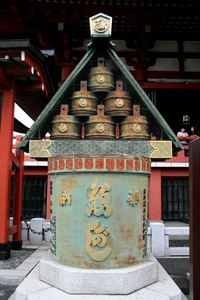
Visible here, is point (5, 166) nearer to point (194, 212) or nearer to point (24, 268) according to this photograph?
point (24, 268)

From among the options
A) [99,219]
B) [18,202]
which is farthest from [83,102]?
[18,202]

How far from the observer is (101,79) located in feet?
15.0

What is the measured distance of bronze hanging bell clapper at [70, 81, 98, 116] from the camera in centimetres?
452

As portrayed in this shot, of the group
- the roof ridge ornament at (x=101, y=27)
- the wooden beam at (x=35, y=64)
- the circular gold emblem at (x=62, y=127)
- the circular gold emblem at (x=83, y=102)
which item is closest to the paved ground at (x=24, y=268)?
the circular gold emblem at (x=62, y=127)

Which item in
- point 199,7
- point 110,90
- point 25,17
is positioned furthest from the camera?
point 25,17

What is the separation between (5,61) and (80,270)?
525 centimetres

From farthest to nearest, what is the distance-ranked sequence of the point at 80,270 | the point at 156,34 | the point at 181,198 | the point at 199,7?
the point at 181,198
the point at 156,34
the point at 199,7
the point at 80,270

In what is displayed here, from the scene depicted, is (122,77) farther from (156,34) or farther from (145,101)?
(156,34)

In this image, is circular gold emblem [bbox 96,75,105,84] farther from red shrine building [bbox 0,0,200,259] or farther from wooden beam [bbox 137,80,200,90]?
wooden beam [bbox 137,80,200,90]

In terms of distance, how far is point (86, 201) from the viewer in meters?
3.75

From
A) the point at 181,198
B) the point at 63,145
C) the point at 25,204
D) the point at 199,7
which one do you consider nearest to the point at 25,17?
the point at 199,7

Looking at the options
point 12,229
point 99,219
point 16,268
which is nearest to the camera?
point 99,219

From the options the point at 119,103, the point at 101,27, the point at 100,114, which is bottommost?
the point at 100,114

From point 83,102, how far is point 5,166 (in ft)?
11.3
